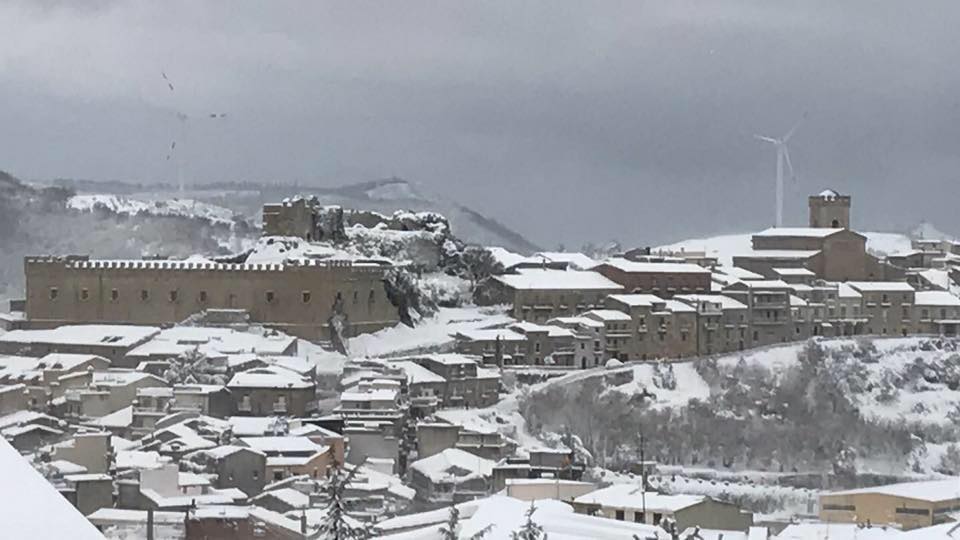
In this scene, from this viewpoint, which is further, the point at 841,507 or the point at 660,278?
the point at 660,278

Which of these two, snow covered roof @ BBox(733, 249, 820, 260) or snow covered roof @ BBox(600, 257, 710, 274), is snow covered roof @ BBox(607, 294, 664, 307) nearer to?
snow covered roof @ BBox(600, 257, 710, 274)

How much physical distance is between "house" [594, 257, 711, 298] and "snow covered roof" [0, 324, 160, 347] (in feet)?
24.4

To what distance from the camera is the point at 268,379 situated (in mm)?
20406

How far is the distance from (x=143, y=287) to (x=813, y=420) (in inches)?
386

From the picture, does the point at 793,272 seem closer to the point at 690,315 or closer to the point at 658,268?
the point at 658,268

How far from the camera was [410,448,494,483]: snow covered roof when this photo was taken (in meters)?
17.7

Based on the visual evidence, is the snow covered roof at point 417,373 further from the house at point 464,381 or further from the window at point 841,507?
the window at point 841,507

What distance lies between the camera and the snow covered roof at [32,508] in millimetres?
1773

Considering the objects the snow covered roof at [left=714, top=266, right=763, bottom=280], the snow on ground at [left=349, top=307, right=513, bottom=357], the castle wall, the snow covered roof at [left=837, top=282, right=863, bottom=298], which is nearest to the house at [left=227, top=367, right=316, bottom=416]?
the snow on ground at [left=349, top=307, right=513, bottom=357]

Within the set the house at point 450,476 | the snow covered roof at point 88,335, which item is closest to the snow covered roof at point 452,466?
the house at point 450,476

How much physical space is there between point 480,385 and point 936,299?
9718 mm

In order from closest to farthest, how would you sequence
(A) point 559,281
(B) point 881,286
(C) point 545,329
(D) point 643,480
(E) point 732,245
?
(D) point 643,480
(C) point 545,329
(A) point 559,281
(B) point 881,286
(E) point 732,245

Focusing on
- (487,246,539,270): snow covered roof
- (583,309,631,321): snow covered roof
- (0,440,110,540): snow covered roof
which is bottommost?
(583,309,631,321): snow covered roof

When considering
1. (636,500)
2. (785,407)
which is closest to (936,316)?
(785,407)
